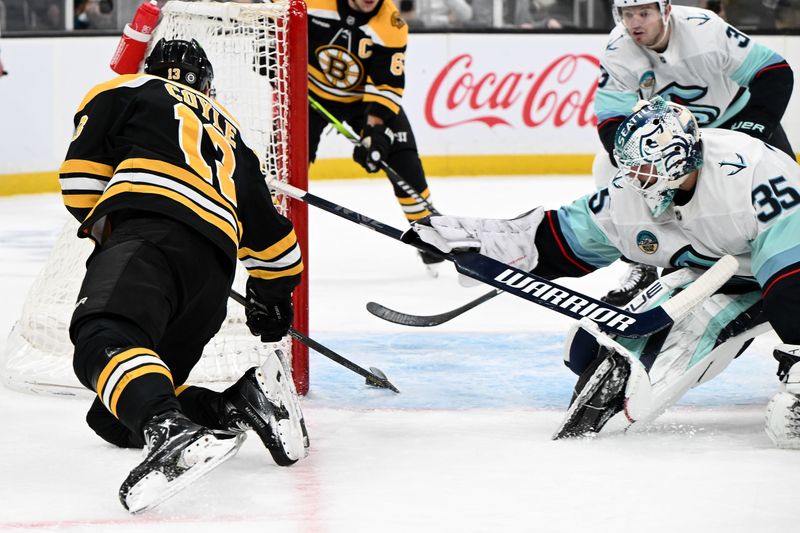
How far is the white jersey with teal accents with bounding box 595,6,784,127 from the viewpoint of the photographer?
385cm

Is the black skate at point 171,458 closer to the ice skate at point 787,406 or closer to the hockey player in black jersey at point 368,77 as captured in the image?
the ice skate at point 787,406

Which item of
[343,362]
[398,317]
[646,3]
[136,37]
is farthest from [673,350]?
[136,37]

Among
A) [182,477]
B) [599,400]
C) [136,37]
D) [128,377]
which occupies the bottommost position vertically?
[599,400]

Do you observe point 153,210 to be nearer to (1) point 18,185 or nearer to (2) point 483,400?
(2) point 483,400

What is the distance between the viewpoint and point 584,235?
294cm

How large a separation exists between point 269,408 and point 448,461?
0.39 meters

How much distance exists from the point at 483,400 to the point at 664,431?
1.67 feet

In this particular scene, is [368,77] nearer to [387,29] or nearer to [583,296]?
[387,29]

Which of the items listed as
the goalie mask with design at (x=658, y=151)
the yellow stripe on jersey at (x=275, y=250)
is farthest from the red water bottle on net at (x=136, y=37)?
the goalie mask with design at (x=658, y=151)

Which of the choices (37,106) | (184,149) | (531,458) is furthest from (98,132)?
(37,106)

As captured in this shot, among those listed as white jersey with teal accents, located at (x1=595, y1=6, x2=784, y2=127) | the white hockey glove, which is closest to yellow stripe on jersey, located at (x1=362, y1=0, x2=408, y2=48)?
white jersey with teal accents, located at (x1=595, y1=6, x2=784, y2=127)

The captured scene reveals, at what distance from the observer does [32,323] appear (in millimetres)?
3336

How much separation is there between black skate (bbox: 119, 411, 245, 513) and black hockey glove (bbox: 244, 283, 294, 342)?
0.61 m

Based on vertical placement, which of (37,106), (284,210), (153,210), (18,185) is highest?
(153,210)
